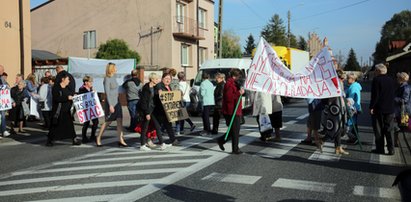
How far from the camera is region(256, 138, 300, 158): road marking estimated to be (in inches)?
352

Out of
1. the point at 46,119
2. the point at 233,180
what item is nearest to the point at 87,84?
the point at 46,119

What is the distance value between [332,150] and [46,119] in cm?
854

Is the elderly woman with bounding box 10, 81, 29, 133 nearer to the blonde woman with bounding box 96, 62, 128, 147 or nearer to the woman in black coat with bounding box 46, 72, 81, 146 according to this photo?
the woman in black coat with bounding box 46, 72, 81, 146

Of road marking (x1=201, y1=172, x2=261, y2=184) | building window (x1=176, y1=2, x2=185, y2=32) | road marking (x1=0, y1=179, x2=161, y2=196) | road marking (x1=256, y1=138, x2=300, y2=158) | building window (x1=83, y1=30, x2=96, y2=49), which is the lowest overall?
road marking (x1=0, y1=179, x2=161, y2=196)

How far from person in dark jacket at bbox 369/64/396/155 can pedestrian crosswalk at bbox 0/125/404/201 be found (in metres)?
1.12

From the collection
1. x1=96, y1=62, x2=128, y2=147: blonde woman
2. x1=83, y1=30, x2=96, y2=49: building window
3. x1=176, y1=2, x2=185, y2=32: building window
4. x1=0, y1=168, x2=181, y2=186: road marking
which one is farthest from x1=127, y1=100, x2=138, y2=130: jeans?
x1=83, y1=30, x2=96, y2=49: building window

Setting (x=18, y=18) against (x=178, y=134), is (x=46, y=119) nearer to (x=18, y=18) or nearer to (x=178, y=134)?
(x=178, y=134)

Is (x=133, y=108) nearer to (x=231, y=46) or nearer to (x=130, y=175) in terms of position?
(x=130, y=175)

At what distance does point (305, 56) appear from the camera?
29516 millimetres

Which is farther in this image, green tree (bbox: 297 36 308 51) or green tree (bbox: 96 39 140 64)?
green tree (bbox: 297 36 308 51)

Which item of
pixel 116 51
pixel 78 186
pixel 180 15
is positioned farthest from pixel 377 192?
pixel 180 15

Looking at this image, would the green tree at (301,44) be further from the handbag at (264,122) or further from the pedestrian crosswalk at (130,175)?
the pedestrian crosswalk at (130,175)

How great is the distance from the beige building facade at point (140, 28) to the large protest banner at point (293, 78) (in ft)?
72.2

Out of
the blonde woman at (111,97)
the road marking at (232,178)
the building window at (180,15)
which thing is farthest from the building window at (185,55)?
the road marking at (232,178)
